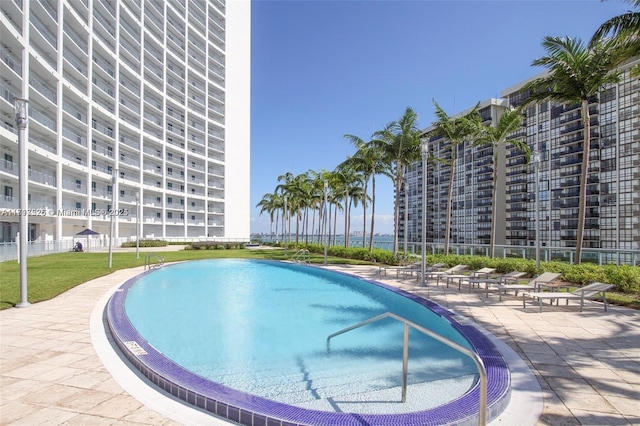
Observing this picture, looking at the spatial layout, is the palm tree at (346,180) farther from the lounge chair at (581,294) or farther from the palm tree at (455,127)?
the lounge chair at (581,294)

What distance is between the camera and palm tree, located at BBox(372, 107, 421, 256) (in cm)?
2061

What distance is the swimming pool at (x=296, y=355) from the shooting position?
3.73 m

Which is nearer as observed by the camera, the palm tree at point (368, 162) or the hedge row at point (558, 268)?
the hedge row at point (558, 268)

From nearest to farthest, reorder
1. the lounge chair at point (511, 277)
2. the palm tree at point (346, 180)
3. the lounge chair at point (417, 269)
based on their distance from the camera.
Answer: the lounge chair at point (511, 277)
the lounge chair at point (417, 269)
the palm tree at point (346, 180)

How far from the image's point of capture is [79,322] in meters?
7.08

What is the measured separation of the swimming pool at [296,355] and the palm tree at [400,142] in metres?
10.9

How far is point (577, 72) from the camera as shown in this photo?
12.4 metres

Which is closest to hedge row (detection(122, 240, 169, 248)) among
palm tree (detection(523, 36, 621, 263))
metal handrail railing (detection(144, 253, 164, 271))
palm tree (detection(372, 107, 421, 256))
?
metal handrail railing (detection(144, 253, 164, 271))

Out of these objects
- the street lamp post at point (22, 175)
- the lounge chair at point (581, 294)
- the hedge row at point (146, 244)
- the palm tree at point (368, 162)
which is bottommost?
the hedge row at point (146, 244)

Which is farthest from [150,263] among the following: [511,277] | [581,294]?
[581,294]

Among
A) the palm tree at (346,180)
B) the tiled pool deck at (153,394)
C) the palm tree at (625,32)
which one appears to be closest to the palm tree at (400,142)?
the palm tree at (346,180)

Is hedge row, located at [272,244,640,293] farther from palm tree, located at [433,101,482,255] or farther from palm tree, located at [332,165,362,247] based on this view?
palm tree, located at [332,165,362,247]

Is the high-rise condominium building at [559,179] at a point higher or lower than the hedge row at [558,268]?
higher

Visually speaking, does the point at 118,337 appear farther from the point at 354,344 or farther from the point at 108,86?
the point at 108,86
